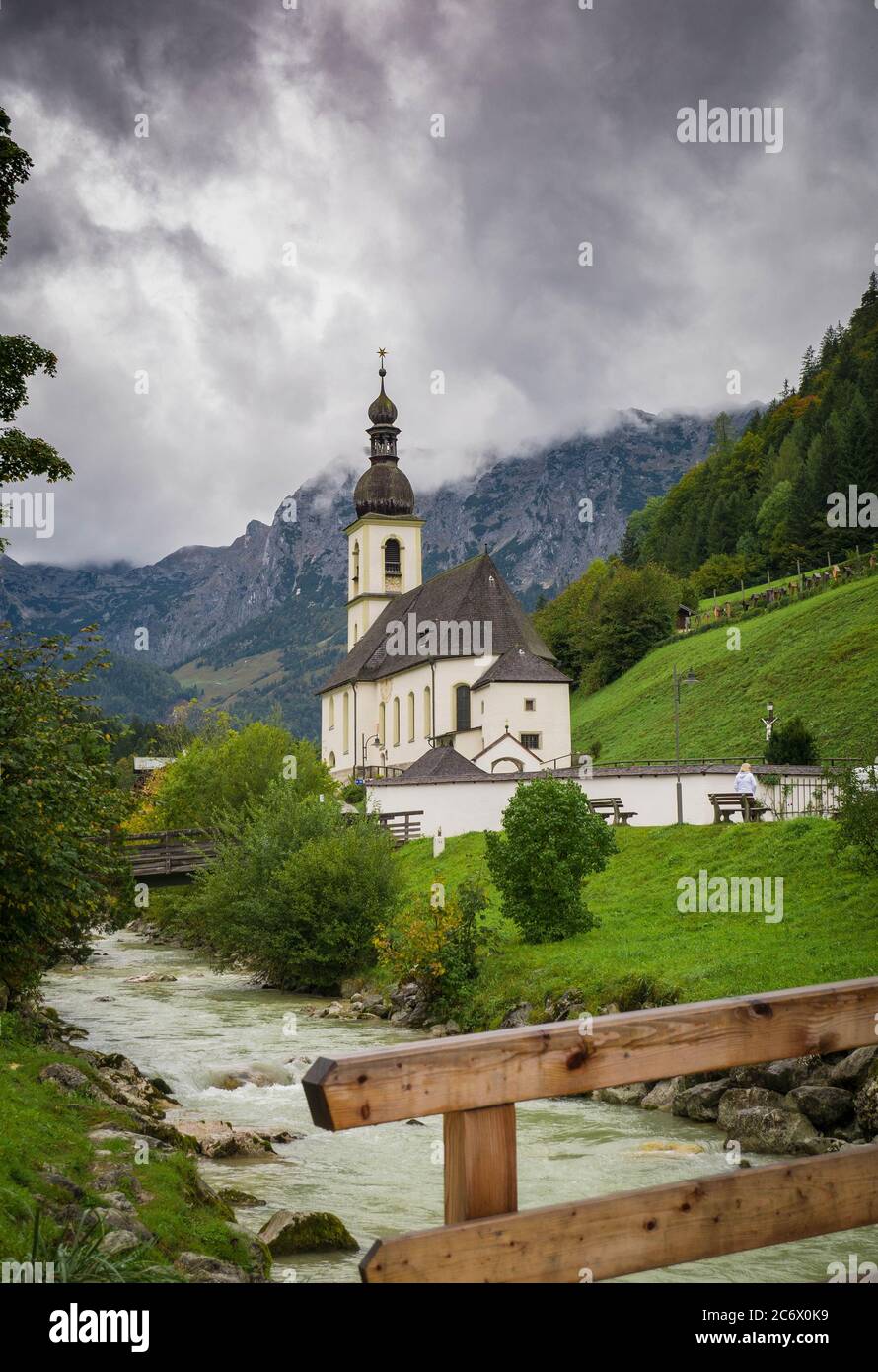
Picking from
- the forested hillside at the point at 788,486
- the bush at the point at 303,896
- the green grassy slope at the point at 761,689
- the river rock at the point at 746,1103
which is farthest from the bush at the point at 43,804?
the forested hillside at the point at 788,486

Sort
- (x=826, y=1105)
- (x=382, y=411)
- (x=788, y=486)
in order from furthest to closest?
(x=788, y=486), (x=382, y=411), (x=826, y=1105)

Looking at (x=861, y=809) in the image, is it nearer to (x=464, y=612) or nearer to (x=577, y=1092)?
(x=577, y=1092)

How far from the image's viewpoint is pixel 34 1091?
13.4 metres

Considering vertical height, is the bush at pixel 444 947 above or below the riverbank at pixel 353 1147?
above

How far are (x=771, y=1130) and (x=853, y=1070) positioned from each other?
1.57 metres

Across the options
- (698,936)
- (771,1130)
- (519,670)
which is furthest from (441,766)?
(771,1130)

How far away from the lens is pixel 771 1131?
48.9ft

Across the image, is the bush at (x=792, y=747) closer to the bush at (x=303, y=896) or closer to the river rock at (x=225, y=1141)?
the bush at (x=303, y=896)

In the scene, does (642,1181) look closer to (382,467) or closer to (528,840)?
(528,840)

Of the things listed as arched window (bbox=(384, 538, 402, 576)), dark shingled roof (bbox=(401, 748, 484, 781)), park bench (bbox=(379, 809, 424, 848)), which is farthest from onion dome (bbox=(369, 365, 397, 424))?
park bench (bbox=(379, 809, 424, 848))

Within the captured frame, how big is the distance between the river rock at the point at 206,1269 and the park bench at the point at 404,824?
39283 millimetres

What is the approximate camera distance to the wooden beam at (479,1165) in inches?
153

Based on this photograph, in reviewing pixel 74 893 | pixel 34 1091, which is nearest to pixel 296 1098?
pixel 74 893

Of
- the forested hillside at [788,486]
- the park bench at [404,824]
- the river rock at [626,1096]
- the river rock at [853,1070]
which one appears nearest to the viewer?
the river rock at [853,1070]
